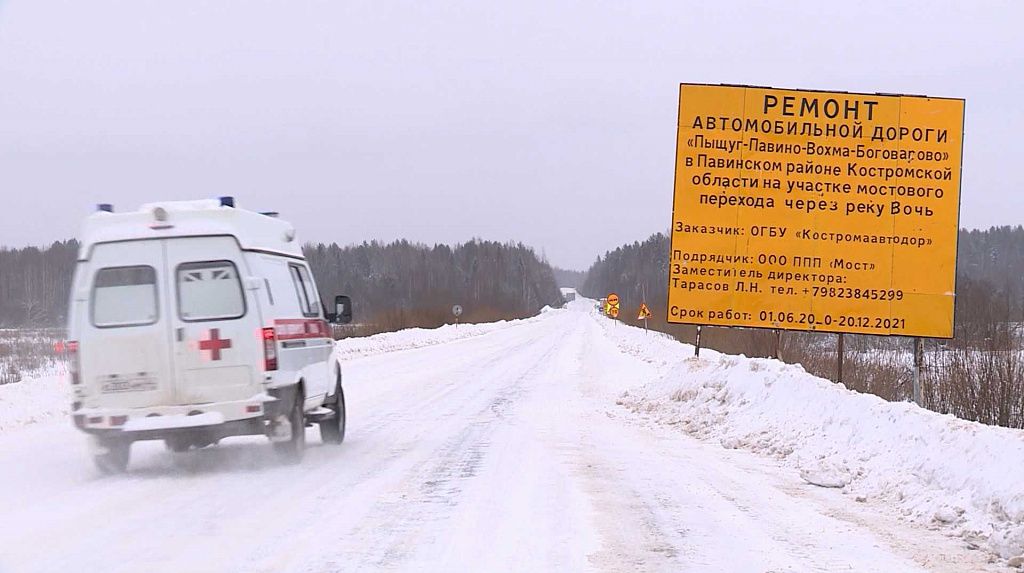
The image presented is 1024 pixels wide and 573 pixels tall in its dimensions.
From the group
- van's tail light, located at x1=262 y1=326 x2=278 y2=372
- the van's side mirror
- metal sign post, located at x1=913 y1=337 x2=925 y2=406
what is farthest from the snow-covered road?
metal sign post, located at x1=913 y1=337 x2=925 y2=406

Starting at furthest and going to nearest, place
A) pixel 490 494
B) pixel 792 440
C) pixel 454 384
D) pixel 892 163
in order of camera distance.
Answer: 1. pixel 454 384
2. pixel 892 163
3. pixel 792 440
4. pixel 490 494

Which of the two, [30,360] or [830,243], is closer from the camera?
[830,243]

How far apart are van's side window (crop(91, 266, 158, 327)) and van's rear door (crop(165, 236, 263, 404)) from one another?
22 cm

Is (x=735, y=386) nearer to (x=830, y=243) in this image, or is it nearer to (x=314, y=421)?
(x=830, y=243)

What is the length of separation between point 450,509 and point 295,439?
3130 mm

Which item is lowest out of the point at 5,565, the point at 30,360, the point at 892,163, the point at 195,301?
the point at 30,360

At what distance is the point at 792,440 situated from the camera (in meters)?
11.6

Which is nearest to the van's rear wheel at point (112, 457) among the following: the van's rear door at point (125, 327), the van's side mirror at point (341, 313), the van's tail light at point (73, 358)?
the van's rear door at point (125, 327)

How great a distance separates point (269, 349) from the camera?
31.2 ft

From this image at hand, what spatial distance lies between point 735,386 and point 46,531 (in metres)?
10.8

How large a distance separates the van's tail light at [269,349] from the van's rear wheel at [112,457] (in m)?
1.59

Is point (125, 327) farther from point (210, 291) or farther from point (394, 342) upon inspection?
point (394, 342)

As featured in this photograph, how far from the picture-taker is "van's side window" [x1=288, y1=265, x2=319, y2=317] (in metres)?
11.1

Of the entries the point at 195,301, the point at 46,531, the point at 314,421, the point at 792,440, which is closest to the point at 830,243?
the point at 792,440
